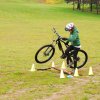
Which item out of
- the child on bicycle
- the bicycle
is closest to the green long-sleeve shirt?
the child on bicycle

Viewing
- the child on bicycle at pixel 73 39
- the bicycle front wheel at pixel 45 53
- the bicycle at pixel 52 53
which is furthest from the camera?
the bicycle front wheel at pixel 45 53

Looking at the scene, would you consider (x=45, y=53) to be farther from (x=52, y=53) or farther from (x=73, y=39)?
A: (x=73, y=39)

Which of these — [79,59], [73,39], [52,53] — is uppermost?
[73,39]

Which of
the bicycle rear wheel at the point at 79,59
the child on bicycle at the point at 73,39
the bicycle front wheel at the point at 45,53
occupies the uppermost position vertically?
the child on bicycle at the point at 73,39

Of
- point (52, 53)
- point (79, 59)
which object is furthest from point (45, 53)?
point (79, 59)

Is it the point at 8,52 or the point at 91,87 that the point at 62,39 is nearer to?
the point at 91,87

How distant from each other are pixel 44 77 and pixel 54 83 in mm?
1110

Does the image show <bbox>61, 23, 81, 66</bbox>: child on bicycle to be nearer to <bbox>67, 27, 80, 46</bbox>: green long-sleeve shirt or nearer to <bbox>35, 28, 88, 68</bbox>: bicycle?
<bbox>67, 27, 80, 46</bbox>: green long-sleeve shirt

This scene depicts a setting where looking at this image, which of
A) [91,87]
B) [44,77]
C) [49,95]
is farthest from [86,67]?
[49,95]

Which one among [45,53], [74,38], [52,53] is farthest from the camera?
[52,53]

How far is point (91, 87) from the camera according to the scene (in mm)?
12000

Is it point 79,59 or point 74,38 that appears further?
point 79,59

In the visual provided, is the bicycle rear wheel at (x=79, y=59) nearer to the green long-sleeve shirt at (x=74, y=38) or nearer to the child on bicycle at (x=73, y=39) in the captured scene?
the child on bicycle at (x=73, y=39)

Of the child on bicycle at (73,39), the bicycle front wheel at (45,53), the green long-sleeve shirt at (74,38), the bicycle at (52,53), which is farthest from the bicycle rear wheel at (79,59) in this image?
the bicycle front wheel at (45,53)
